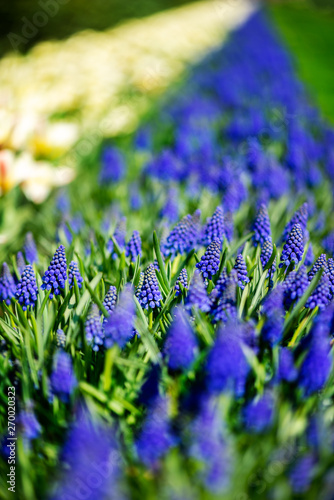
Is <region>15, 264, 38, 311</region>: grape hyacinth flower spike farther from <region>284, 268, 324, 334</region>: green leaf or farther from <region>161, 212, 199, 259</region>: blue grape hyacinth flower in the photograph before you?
<region>284, 268, 324, 334</region>: green leaf

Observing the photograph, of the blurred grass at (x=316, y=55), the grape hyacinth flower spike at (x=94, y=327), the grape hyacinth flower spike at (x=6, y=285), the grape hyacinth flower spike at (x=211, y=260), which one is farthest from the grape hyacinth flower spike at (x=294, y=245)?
the blurred grass at (x=316, y=55)

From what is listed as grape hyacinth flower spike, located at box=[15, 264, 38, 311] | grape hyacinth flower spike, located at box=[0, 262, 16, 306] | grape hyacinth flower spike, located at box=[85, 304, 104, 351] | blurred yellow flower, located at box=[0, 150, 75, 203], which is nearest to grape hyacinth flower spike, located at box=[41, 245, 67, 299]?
grape hyacinth flower spike, located at box=[15, 264, 38, 311]

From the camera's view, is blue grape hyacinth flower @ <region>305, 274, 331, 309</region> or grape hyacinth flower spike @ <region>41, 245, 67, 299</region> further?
grape hyacinth flower spike @ <region>41, 245, 67, 299</region>

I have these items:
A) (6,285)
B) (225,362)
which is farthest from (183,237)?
(225,362)

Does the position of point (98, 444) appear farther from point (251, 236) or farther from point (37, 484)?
point (251, 236)

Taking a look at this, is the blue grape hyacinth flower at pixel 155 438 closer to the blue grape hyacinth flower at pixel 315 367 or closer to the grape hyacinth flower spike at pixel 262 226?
the blue grape hyacinth flower at pixel 315 367

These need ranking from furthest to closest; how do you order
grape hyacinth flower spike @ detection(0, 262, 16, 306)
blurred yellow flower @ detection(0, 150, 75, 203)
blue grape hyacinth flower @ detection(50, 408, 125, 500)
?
blurred yellow flower @ detection(0, 150, 75, 203)
grape hyacinth flower spike @ detection(0, 262, 16, 306)
blue grape hyacinth flower @ detection(50, 408, 125, 500)

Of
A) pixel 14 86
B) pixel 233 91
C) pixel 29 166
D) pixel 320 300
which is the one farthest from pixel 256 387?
pixel 233 91
